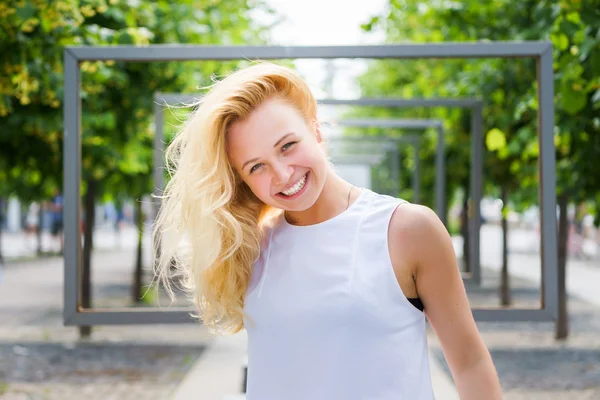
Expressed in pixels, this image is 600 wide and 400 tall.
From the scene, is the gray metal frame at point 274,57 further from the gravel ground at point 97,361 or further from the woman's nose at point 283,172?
the gravel ground at point 97,361

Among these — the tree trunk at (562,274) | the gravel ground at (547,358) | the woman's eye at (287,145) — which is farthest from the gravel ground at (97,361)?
the woman's eye at (287,145)

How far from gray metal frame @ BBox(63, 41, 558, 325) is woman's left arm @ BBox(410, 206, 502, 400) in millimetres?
2050

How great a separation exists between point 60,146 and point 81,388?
292cm

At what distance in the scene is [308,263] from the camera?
5.94ft

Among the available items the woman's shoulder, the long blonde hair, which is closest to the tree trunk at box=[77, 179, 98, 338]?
the long blonde hair

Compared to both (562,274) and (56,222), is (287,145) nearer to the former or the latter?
(562,274)

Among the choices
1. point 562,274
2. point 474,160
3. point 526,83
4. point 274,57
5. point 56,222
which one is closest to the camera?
point 274,57

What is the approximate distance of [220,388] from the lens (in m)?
5.96

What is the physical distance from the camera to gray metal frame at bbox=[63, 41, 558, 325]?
3.79m

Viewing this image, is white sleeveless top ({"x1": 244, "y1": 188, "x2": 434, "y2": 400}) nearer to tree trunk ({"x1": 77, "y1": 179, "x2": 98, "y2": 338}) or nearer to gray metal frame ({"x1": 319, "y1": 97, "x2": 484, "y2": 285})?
gray metal frame ({"x1": 319, "y1": 97, "x2": 484, "y2": 285})

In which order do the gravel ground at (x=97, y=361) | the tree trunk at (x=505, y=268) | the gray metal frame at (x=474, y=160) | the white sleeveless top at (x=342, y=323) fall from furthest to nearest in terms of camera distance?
the tree trunk at (x=505, y=268), the gravel ground at (x=97, y=361), the gray metal frame at (x=474, y=160), the white sleeveless top at (x=342, y=323)

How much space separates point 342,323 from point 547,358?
721cm

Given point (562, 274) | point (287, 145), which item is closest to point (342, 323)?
point (287, 145)

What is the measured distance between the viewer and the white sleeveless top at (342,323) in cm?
173
